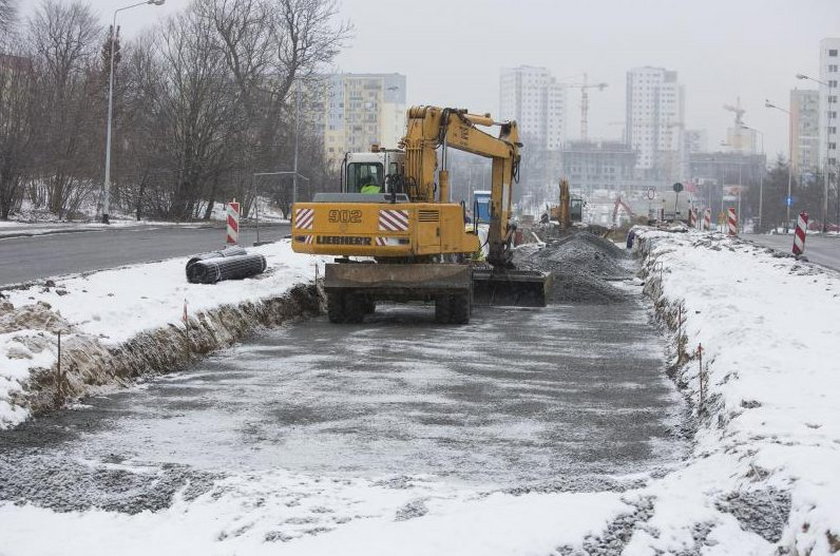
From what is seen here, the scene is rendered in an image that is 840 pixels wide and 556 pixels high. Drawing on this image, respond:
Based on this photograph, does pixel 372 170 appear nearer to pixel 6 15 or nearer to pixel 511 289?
pixel 511 289

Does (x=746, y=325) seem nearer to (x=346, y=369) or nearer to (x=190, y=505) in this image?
(x=346, y=369)

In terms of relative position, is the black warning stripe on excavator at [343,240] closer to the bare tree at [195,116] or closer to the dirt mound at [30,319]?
the dirt mound at [30,319]

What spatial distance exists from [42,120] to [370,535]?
133 feet

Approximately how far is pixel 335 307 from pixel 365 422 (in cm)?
795

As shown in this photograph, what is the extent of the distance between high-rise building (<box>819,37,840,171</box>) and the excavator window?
130675 mm

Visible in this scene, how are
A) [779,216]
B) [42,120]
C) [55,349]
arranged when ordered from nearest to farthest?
[55,349], [42,120], [779,216]

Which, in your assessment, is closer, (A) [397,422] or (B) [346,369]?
(A) [397,422]

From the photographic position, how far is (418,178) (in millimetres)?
17734

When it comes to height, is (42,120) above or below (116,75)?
below

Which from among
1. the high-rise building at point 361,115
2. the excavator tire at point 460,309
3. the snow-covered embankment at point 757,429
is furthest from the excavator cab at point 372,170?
the high-rise building at point 361,115

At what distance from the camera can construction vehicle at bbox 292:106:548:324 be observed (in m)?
16.2

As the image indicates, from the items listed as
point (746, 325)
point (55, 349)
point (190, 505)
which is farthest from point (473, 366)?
point (190, 505)

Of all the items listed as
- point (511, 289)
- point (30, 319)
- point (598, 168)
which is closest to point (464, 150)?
point (511, 289)

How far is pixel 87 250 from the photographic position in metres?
26.5
